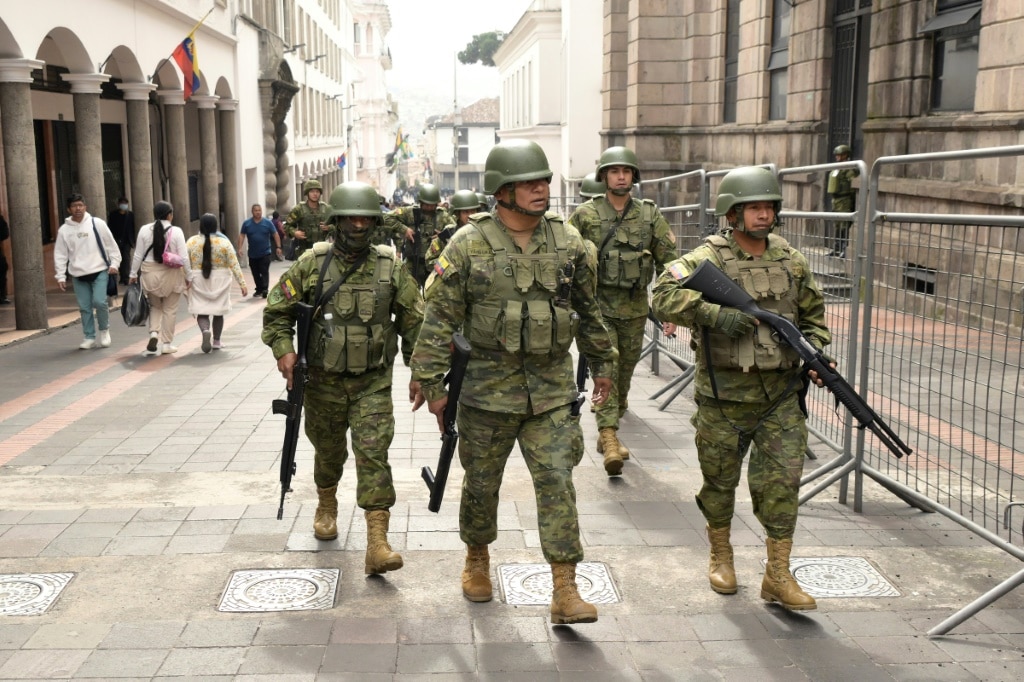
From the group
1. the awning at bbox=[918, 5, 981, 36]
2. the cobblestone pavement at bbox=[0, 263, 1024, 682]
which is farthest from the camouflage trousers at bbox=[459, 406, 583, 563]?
the awning at bbox=[918, 5, 981, 36]

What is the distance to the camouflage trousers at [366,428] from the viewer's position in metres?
5.37

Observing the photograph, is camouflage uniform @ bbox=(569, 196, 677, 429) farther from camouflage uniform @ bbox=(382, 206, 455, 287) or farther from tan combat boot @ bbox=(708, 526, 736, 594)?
camouflage uniform @ bbox=(382, 206, 455, 287)

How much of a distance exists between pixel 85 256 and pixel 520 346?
28.9 feet

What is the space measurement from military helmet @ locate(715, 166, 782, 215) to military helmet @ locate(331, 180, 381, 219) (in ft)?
5.45

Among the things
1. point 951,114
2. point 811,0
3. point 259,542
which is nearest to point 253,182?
point 811,0

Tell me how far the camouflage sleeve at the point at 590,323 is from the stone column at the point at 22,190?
1040cm

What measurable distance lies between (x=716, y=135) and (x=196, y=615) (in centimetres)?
1977

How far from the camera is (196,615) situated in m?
4.84

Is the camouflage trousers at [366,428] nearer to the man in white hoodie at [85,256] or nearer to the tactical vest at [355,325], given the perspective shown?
the tactical vest at [355,325]

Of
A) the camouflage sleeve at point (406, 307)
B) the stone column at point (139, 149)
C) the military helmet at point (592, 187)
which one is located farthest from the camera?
the stone column at point (139, 149)

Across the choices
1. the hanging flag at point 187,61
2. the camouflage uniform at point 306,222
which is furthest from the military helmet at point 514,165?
the hanging flag at point 187,61

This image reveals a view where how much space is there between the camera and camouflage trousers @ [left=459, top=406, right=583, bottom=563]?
4.70 m

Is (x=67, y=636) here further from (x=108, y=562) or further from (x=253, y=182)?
(x=253, y=182)

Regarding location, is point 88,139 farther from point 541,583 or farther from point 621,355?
point 541,583
